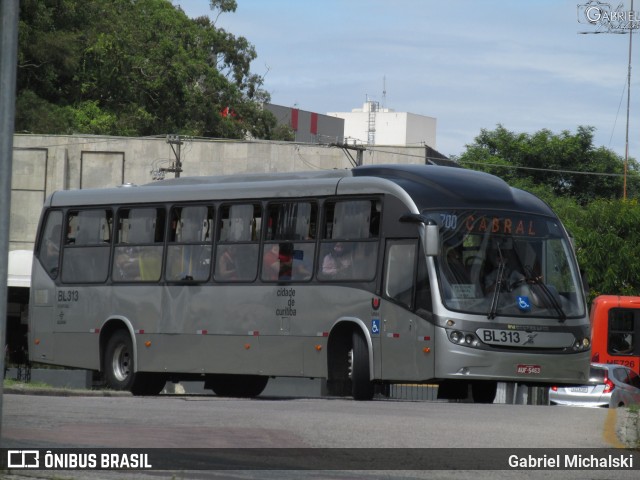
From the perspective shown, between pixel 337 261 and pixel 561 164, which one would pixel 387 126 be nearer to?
pixel 561 164

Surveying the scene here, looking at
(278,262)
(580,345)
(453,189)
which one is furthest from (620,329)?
(453,189)

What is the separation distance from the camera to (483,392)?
65.0 ft

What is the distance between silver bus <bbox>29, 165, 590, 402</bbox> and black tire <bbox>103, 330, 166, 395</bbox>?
0.03m

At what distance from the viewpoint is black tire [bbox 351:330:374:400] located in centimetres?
1844

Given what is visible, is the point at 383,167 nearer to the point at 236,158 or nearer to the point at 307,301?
the point at 307,301

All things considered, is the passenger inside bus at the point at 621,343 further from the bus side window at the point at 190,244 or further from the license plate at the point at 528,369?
the license plate at the point at 528,369

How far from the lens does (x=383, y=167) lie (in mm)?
19531

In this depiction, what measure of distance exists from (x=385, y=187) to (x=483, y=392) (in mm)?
3456

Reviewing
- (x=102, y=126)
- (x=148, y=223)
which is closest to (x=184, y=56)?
(x=102, y=126)

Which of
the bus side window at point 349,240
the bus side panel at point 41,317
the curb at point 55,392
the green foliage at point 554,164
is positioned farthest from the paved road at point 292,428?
the green foliage at point 554,164

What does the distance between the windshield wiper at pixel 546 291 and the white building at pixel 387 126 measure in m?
116

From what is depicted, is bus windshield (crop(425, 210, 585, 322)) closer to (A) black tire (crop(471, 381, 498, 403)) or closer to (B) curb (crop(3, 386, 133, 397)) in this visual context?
(A) black tire (crop(471, 381, 498, 403))

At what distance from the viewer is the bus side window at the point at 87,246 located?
2239 cm

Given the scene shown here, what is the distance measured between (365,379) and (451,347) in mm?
1435
